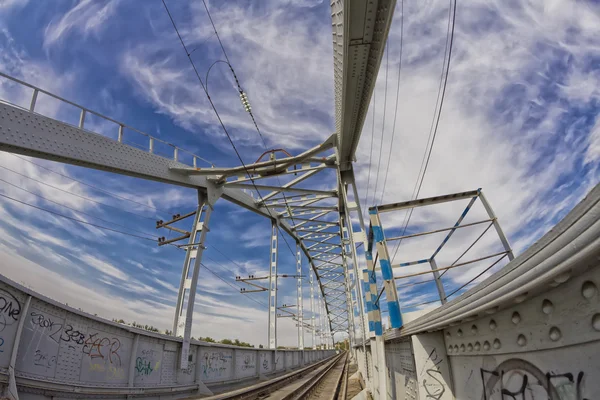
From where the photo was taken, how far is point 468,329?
2.82 meters

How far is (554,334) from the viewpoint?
1.70 m

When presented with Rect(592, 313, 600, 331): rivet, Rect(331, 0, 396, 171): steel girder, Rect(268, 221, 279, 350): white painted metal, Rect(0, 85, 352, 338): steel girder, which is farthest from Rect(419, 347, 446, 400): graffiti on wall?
Rect(268, 221, 279, 350): white painted metal

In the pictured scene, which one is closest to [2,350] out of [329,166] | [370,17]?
[370,17]

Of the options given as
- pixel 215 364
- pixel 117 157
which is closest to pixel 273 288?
pixel 215 364

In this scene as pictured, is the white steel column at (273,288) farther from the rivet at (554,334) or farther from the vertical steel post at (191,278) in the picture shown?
the rivet at (554,334)

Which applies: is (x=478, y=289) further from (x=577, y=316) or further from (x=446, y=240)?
(x=446, y=240)

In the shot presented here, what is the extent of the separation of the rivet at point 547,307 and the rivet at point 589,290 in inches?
11.0

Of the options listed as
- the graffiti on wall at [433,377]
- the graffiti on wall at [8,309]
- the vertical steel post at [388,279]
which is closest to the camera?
the graffiti on wall at [433,377]

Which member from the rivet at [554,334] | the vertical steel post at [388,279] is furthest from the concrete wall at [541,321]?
the vertical steel post at [388,279]

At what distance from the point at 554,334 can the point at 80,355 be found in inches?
387

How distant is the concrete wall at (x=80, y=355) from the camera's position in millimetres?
5973

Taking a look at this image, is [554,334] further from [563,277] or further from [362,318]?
[362,318]

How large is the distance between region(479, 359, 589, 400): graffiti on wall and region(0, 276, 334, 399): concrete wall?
830 centimetres

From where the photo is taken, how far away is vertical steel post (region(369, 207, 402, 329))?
505cm
